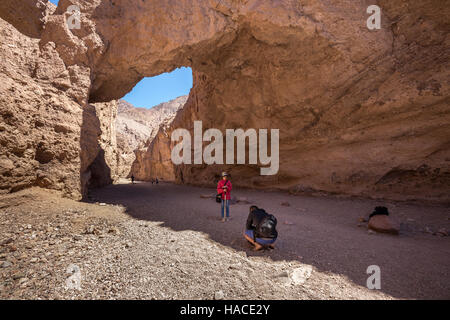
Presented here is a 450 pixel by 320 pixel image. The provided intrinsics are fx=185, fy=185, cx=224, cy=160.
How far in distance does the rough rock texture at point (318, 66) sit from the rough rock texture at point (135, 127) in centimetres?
2042

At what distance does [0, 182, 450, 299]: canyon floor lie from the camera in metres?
2.18

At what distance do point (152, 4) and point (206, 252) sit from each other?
10.8 m

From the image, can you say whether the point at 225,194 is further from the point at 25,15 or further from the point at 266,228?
the point at 25,15

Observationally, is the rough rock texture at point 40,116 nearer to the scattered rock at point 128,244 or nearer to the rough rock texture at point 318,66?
the rough rock texture at point 318,66

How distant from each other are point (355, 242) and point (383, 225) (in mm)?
1333

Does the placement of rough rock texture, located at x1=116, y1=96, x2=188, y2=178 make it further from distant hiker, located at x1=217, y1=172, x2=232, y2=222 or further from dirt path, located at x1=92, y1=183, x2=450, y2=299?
dirt path, located at x1=92, y1=183, x2=450, y2=299

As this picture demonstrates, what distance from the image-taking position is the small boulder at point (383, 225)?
4504mm

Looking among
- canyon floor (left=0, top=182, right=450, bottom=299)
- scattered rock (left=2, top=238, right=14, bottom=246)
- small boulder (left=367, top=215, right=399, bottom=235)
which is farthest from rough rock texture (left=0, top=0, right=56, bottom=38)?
small boulder (left=367, top=215, right=399, bottom=235)

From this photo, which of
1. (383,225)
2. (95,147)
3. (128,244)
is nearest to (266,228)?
(128,244)

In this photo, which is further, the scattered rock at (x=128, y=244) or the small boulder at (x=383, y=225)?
the small boulder at (x=383, y=225)

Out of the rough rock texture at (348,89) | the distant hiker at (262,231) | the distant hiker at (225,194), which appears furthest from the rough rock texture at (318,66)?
the distant hiker at (262,231)

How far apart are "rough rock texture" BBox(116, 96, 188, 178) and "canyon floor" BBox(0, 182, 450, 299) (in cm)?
2633

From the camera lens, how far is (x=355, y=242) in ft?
13.0

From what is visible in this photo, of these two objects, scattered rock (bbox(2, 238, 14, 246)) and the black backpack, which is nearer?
scattered rock (bbox(2, 238, 14, 246))
